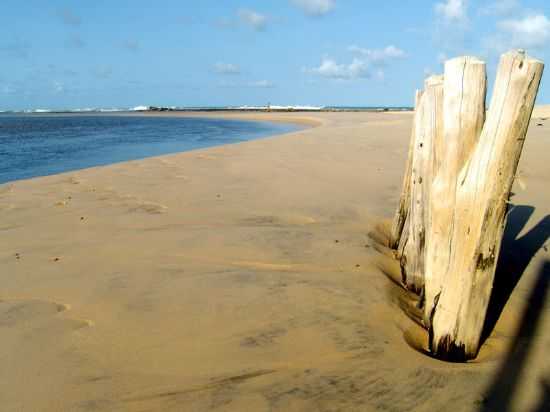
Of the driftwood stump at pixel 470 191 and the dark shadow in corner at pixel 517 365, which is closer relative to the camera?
the dark shadow in corner at pixel 517 365

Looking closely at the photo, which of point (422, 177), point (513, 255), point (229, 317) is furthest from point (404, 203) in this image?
point (229, 317)

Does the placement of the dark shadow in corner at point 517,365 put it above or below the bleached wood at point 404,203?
below

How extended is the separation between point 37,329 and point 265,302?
1507 mm

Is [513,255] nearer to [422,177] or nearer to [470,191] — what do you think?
[422,177]

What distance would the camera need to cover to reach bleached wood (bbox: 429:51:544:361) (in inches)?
101

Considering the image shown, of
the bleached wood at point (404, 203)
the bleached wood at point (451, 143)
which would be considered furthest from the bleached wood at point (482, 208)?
the bleached wood at point (404, 203)

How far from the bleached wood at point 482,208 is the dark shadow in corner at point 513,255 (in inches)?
15.1

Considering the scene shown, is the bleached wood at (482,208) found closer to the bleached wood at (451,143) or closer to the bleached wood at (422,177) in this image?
the bleached wood at (451,143)

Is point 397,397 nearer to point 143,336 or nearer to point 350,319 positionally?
point 350,319

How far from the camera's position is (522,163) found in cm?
1023

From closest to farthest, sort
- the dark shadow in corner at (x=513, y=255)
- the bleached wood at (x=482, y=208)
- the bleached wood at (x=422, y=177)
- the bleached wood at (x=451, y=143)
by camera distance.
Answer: the bleached wood at (x=482, y=208)
the bleached wood at (x=451, y=143)
the dark shadow in corner at (x=513, y=255)
the bleached wood at (x=422, y=177)

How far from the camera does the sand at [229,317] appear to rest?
7.73ft

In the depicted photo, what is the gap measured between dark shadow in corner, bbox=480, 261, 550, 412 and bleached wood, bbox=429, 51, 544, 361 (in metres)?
0.22

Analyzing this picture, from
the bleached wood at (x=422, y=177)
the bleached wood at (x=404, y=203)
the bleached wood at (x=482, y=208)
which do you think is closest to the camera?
the bleached wood at (x=482, y=208)
